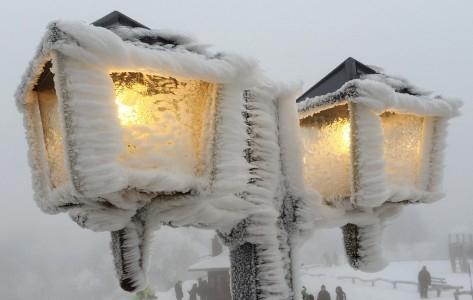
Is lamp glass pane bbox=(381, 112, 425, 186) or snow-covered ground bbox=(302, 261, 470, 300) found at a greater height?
lamp glass pane bbox=(381, 112, 425, 186)

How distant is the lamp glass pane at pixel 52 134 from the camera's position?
1397 mm

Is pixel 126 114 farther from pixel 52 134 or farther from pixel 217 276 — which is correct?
pixel 217 276

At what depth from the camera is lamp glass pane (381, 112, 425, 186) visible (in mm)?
2018

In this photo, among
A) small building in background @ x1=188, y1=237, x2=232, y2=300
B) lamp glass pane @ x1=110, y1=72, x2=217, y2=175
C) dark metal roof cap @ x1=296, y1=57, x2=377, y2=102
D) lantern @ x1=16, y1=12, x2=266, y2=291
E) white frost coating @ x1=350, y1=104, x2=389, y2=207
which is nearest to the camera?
lantern @ x1=16, y1=12, x2=266, y2=291

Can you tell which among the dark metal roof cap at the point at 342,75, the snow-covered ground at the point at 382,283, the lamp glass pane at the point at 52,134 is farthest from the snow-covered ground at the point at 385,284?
the lamp glass pane at the point at 52,134

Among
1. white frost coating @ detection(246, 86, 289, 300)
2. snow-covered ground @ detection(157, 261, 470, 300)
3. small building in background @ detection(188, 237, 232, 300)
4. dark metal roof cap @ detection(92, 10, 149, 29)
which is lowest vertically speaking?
snow-covered ground @ detection(157, 261, 470, 300)

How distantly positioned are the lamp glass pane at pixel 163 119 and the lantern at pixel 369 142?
2.20ft

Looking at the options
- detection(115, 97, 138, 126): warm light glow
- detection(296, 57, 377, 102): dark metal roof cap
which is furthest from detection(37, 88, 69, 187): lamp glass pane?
detection(296, 57, 377, 102): dark metal roof cap

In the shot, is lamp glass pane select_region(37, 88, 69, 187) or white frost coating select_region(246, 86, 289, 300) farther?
white frost coating select_region(246, 86, 289, 300)

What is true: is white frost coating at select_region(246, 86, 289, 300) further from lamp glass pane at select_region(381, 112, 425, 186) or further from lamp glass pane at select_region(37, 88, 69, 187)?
lamp glass pane at select_region(37, 88, 69, 187)

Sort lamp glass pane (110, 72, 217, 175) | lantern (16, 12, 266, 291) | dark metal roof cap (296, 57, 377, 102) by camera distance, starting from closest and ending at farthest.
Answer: lantern (16, 12, 266, 291), lamp glass pane (110, 72, 217, 175), dark metal roof cap (296, 57, 377, 102)

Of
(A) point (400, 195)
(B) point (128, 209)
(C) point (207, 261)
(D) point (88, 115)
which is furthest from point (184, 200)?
(C) point (207, 261)

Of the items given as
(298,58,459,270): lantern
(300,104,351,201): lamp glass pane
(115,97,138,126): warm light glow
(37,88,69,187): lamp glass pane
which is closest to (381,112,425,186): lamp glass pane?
(298,58,459,270): lantern

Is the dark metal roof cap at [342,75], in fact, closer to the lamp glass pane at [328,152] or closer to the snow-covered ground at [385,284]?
the lamp glass pane at [328,152]
